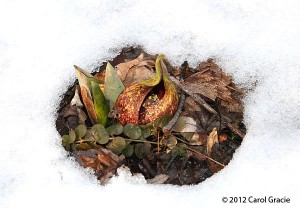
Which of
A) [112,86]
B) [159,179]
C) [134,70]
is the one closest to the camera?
[159,179]

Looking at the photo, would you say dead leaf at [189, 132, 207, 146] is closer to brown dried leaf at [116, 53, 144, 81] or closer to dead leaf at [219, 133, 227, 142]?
dead leaf at [219, 133, 227, 142]

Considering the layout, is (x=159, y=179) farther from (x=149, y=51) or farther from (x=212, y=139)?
(x=149, y=51)

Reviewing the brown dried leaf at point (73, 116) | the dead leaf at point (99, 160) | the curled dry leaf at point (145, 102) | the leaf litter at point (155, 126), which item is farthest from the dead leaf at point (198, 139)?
the brown dried leaf at point (73, 116)

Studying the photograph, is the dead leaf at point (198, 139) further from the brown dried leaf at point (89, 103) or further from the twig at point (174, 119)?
the brown dried leaf at point (89, 103)

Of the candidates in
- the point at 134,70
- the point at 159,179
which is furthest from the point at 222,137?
the point at 134,70

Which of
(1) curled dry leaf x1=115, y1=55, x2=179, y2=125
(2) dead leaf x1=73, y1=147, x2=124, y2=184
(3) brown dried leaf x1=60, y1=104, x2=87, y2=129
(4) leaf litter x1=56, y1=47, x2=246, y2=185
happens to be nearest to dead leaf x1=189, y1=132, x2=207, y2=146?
(4) leaf litter x1=56, y1=47, x2=246, y2=185

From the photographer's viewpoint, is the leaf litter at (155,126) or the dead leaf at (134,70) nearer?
the leaf litter at (155,126)

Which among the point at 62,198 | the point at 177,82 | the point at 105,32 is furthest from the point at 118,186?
the point at 105,32
